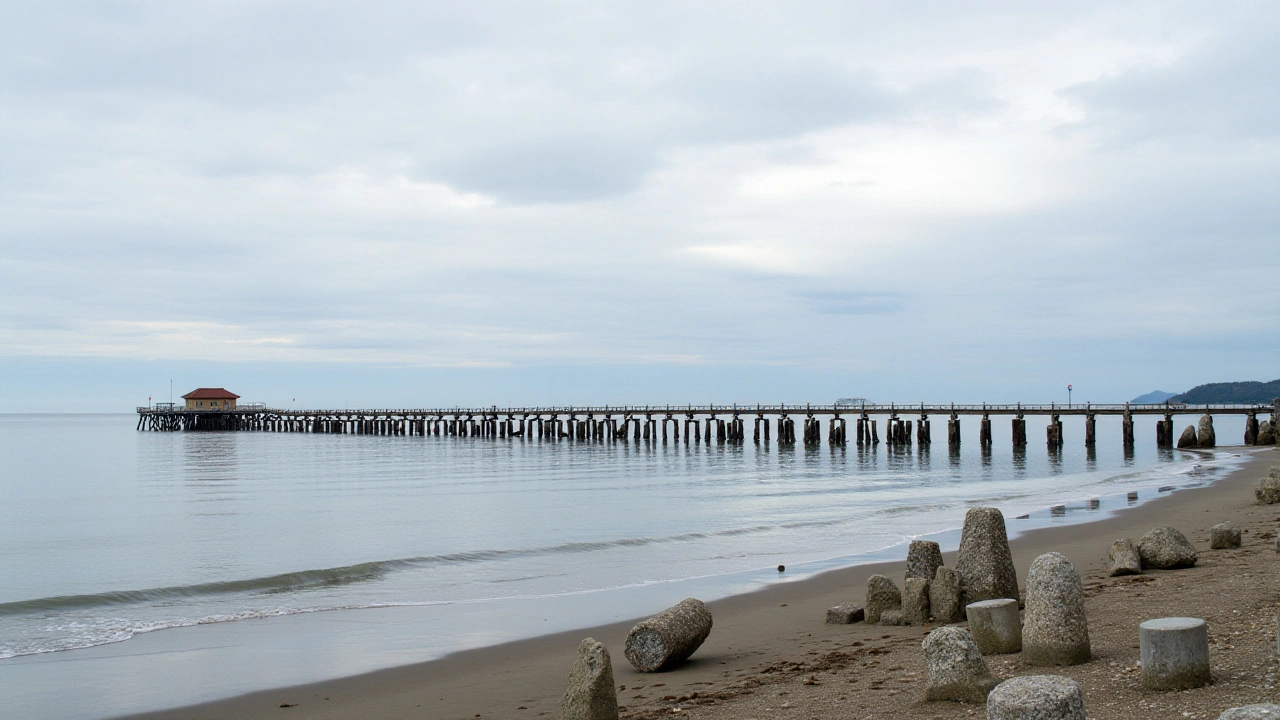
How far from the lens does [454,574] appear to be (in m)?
19.0

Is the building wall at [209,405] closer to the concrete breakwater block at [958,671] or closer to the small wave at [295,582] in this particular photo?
the small wave at [295,582]

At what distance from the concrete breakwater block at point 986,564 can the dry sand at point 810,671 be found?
2.70 feet

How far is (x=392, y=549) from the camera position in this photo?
22.6 m

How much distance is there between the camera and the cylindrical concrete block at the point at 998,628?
844 centimetres

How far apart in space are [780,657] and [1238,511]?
661 inches

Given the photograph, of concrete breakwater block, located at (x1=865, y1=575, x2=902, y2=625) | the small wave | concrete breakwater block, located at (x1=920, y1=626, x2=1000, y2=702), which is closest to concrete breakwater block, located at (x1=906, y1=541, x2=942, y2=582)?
concrete breakwater block, located at (x1=865, y1=575, x2=902, y2=625)

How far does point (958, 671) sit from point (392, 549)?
57.9ft

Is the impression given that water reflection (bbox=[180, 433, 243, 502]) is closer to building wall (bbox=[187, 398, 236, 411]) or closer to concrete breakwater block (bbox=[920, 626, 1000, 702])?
Answer: concrete breakwater block (bbox=[920, 626, 1000, 702])

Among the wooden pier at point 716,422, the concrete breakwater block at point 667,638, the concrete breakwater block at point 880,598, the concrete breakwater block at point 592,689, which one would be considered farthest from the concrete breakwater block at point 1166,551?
the wooden pier at point 716,422

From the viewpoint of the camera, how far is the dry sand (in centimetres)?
703

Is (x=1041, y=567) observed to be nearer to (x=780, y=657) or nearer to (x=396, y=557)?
(x=780, y=657)

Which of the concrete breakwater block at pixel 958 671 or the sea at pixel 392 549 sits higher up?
the concrete breakwater block at pixel 958 671

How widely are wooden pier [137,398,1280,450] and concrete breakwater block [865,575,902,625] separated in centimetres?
5803

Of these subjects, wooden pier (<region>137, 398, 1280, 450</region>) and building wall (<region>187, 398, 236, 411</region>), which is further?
building wall (<region>187, 398, 236, 411</region>)
